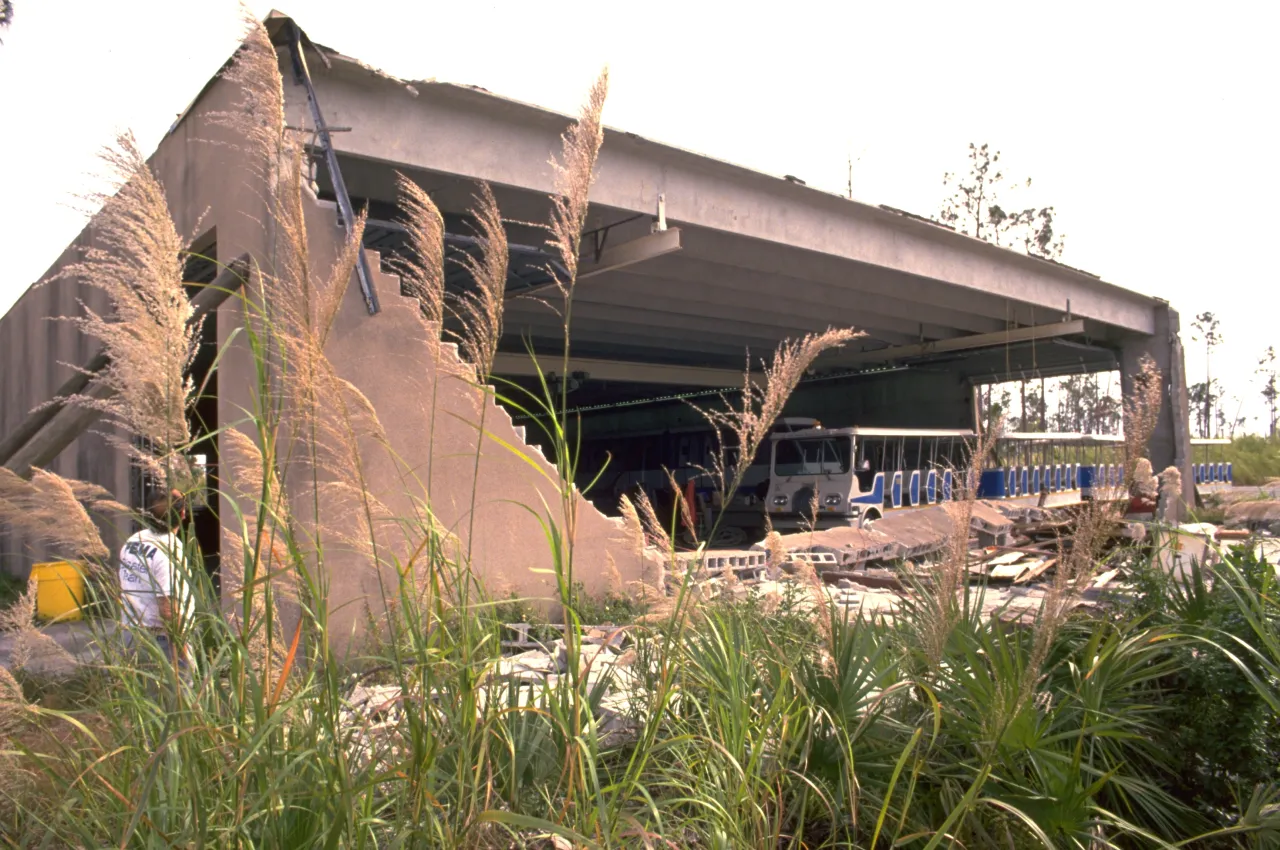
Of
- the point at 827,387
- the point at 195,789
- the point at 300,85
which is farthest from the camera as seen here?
the point at 827,387

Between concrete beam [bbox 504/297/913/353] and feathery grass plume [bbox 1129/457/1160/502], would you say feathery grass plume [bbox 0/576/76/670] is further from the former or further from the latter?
concrete beam [bbox 504/297/913/353]

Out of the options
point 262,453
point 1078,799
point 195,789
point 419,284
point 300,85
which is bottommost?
point 1078,799

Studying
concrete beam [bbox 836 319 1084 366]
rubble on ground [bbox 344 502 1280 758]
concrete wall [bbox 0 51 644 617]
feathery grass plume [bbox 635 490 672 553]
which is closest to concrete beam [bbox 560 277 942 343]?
concrete beam [bbox 836 319 1084 366]

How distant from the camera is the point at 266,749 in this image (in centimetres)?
183

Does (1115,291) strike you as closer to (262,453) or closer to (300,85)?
(300,85)

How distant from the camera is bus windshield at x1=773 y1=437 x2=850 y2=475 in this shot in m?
16.8

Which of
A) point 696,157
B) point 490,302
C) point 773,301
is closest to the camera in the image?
point 490,302

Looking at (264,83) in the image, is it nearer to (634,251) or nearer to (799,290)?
(634,251)

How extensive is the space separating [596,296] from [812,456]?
19.3 ft

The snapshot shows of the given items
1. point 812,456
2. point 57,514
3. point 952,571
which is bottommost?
point 952,571

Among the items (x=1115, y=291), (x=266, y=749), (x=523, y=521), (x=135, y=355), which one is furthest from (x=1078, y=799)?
(x=1115, y=291)

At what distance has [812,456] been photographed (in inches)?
680

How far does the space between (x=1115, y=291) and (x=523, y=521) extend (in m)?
15.2

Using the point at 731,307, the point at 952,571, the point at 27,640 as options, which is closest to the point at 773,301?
the point at 731,307
